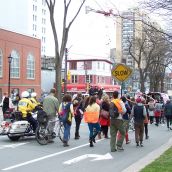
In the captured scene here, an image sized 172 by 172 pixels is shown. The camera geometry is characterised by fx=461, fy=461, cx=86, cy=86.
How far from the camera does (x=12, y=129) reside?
1596cm

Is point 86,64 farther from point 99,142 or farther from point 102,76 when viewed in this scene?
point 99,142

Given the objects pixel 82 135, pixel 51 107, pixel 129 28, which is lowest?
pixel 82 135

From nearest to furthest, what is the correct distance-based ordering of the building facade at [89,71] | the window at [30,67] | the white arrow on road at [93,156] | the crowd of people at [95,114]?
the white arrow on road at [93,156]
the crowd of people at [95,114]
the window at [30,67]
the building facade at [89,71]

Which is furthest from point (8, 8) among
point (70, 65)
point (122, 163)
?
point (122, 163)

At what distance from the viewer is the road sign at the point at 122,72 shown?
2244 centimetres

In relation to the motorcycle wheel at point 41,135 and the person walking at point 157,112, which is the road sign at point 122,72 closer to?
the person walking at point 157,112

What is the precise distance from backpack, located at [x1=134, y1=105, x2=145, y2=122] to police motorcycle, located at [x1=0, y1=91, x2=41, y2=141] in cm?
343

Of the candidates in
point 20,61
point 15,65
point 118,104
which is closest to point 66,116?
point 118,104

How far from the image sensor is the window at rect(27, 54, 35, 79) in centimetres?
7075

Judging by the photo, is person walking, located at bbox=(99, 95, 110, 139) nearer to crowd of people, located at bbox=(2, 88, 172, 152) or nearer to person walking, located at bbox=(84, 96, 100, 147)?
crowd of people, located at bbox=(2, 88, 172, 152)

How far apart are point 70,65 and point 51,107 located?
86.7 metres

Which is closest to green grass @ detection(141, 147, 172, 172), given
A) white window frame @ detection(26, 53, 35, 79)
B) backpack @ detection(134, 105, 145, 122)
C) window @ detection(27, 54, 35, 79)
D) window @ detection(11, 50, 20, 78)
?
backpack @ detection(134, 105, 145, 122)

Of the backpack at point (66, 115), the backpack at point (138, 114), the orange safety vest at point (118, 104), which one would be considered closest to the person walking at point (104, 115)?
the backpack at point (138, 114)

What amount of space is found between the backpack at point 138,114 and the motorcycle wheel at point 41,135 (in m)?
3.20
